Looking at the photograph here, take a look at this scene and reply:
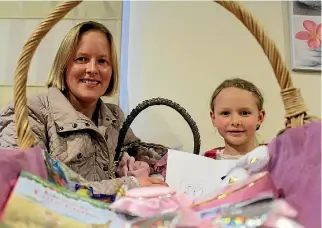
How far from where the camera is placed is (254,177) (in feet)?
1.84

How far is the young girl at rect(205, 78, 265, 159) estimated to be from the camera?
105cm

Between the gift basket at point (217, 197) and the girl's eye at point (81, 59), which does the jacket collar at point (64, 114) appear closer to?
the girl's eye at point (81, 59)

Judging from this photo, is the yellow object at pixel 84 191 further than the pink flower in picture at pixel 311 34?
No

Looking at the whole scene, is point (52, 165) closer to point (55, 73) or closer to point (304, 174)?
point (304, 174)

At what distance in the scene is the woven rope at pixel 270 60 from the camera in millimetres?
640

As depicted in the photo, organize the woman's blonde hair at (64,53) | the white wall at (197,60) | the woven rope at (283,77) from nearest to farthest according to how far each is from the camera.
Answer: the woven rope at (283,77) → the woman's blonde hair at (64,53) → the white wall at (197,60)

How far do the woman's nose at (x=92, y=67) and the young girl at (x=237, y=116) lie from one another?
32 centimetres

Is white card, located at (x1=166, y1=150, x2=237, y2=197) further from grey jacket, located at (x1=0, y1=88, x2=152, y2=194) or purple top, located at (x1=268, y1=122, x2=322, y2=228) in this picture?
purple top, located at (x1=268, y1=122, x2=322, y2=228)

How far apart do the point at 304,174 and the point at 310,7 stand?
1.11 metres

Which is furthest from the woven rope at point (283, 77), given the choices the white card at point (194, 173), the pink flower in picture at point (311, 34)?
the pink flower in picture at point (311, 34)

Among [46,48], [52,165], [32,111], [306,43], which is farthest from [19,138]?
[306,43]

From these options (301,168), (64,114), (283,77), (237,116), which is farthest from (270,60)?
(64,114)

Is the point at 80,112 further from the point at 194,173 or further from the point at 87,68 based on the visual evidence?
the point at 194,173

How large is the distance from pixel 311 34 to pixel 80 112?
0.87m
